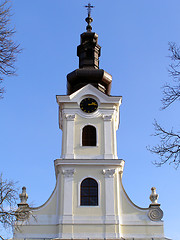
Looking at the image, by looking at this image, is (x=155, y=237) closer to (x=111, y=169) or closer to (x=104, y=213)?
(x=104, y=213)

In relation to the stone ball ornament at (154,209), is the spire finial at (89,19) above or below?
above

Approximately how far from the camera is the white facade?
1967 cm

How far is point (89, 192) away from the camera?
20.7 meters

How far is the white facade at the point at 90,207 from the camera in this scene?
64.5 ft

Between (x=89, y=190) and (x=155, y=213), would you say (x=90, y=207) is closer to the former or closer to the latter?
(x=89, y=190)

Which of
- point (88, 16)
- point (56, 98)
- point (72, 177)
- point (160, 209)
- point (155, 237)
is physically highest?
point (88, 16)

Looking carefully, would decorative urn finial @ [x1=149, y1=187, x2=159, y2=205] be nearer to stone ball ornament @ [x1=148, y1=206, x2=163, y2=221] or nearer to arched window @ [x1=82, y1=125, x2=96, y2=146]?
stone ball ornament @ [x1=148, y1=206, x2=163, y2=221]

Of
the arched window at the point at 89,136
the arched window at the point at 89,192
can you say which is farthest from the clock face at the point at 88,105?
the arched window at the point at 89,192

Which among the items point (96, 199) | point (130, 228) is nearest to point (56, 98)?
point (96, 199)

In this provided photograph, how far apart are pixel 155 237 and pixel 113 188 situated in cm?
318

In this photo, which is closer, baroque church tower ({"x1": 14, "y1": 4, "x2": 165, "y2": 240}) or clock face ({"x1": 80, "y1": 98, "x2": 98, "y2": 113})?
baroque church tower ({"x1": 14, "y1": 4, "x2": 165, "y2": 240})

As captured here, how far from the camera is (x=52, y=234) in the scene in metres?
19.8

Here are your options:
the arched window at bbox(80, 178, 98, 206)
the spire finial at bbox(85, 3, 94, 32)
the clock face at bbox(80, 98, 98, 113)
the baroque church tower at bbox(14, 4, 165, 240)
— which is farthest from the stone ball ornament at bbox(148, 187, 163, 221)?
the spire finial at bbox(85, 3, 94, 32)

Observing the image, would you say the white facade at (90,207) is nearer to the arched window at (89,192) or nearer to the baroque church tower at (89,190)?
the baroque church tower at (89,190)
